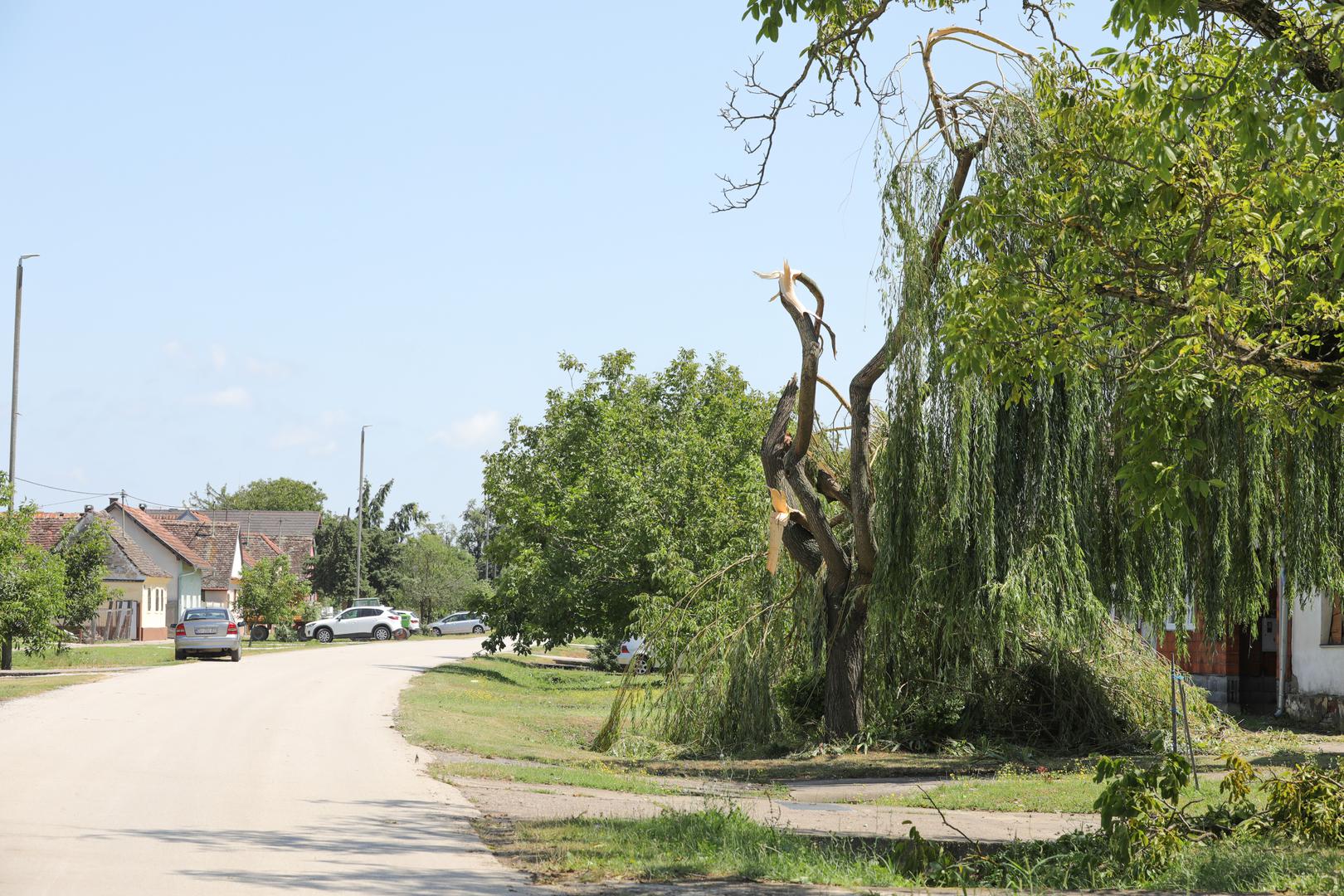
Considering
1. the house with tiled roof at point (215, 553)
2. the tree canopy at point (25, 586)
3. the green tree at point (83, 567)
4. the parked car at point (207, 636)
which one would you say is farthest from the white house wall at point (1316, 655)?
the house with tiled roof at point (215, 553)

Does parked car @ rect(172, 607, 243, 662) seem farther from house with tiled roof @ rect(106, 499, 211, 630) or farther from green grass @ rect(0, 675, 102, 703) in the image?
house with tiled roof @ rect(106, 499, 211, 630)

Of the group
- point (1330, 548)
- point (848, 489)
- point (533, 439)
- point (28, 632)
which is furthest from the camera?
point (533, 439)

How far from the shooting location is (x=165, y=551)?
6431 centimetres

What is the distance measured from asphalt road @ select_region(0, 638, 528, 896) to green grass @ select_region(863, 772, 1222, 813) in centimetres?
490

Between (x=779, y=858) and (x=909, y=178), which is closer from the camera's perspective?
(x=779, y=858)

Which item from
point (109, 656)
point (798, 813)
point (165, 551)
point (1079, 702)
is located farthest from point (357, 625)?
point (798, 813)

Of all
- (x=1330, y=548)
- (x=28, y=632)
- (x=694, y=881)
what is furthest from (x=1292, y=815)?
(x=28, y=632)

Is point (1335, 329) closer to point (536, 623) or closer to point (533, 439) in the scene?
point (536, 623)

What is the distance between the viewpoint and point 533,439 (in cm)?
4331

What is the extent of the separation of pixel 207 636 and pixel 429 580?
170ft

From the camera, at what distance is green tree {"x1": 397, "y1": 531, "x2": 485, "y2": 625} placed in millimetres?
86500

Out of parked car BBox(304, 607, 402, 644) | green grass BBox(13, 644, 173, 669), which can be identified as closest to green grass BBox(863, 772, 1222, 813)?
green grass BBox(13, 644, 173, 669)

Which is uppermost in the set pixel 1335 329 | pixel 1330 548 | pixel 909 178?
pixel 909 178

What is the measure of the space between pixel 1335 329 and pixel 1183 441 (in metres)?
1.79
